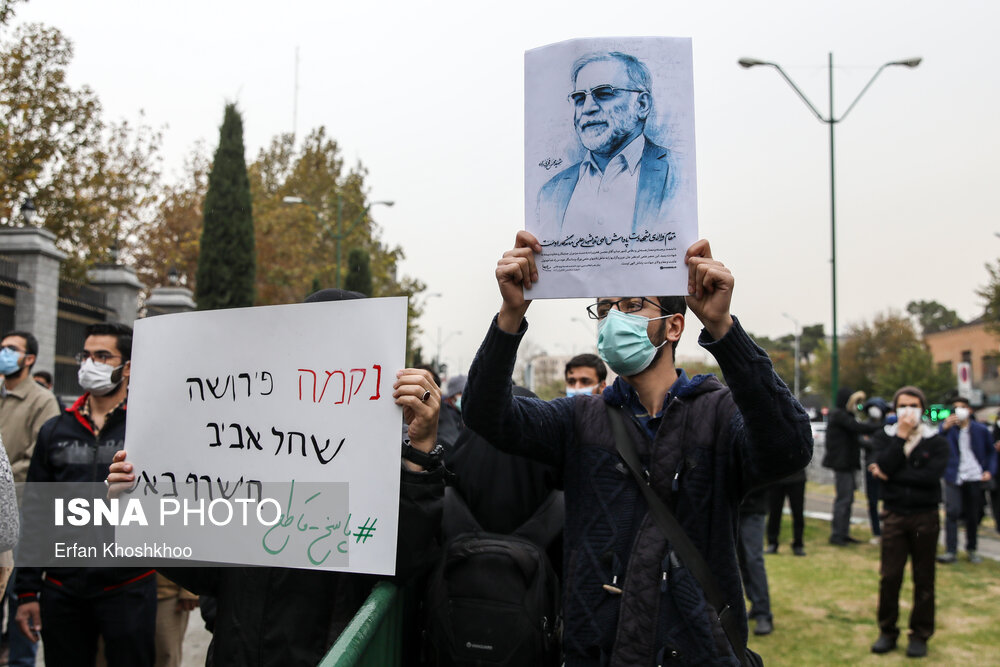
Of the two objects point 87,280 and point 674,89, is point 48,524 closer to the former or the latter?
point 674,89

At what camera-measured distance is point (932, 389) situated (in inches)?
1875

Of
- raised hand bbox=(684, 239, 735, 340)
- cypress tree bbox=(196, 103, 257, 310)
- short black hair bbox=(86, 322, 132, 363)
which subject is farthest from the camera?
cypress tree bbox=(196, 103, 257, 310)

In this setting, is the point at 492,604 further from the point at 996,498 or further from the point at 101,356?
the point at 996,498

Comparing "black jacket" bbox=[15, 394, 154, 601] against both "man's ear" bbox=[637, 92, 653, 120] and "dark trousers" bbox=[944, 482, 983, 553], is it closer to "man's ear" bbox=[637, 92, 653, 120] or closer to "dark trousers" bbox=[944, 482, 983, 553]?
"man's ear" bbox=[637, 92, 653, 120]

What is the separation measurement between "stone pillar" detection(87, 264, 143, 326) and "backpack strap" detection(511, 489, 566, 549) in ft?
56.5

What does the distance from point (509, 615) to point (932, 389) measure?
52114mm

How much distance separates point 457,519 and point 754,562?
13.3 feet

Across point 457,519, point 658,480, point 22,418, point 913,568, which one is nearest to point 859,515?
point 913,568

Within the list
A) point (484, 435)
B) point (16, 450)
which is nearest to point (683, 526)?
point (484, 435)

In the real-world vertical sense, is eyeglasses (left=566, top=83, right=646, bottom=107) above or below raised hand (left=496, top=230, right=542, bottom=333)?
above

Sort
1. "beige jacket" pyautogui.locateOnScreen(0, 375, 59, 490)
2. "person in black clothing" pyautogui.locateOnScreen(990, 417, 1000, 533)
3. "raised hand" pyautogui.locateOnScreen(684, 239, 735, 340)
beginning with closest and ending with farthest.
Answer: "raised hand" pyautogui.locateOnScreen(684, 239, 735, 340)
"beige jacket" pyautogui.locateOnScreen(0, 375, 59, 490)
"person in black clothing" pyautogui.locateOnScreen(990, 417, 1000, 533)

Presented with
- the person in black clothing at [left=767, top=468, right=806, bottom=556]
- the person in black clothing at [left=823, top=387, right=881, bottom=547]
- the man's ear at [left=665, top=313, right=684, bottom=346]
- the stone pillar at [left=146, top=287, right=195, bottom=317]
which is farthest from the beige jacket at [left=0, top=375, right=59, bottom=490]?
the stone pillar at [left=146, top=287, right=195, bottom=317]

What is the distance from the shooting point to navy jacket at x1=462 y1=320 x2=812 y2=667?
2.07 metres

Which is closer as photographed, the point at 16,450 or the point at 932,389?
the point at 16,450
